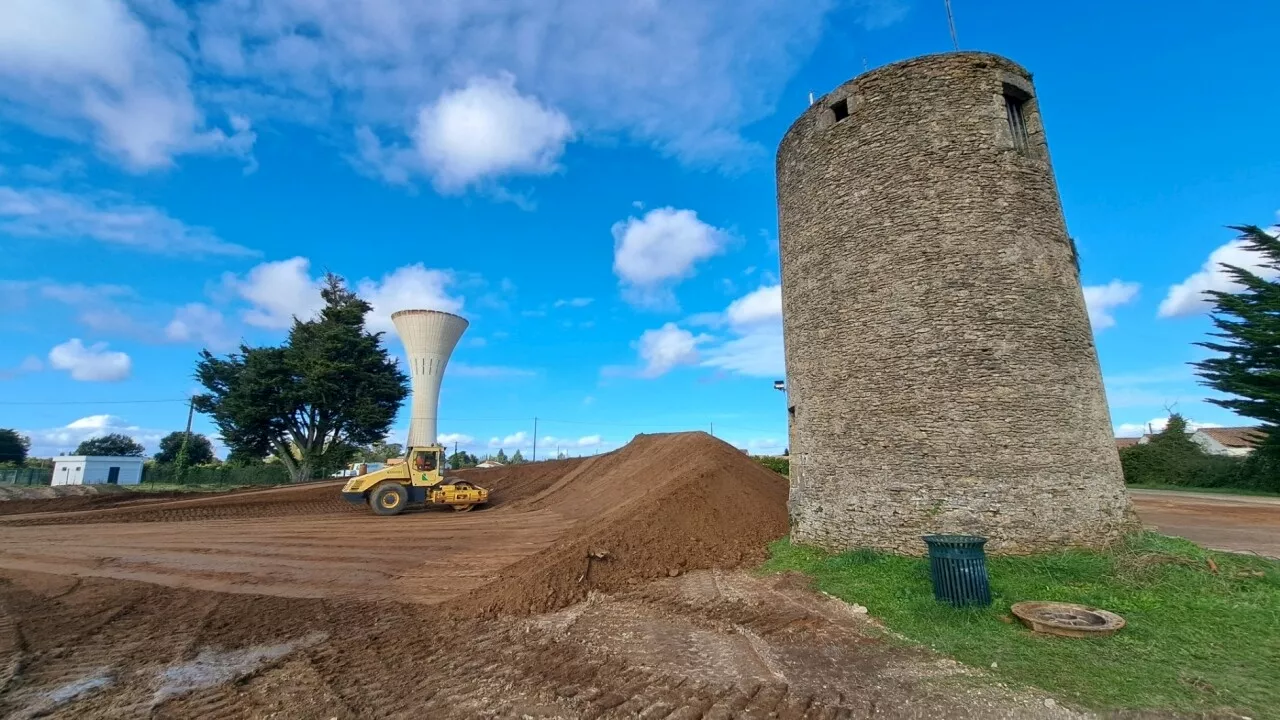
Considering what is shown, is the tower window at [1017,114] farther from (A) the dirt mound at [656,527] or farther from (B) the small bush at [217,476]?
(B) the small bush at [217,476]

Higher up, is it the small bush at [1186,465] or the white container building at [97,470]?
the white container building at [97,470]

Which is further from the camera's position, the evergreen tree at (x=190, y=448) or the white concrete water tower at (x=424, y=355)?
the evergreen tree at (x=190, y=448)

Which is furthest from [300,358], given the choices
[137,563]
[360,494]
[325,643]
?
[325,643]

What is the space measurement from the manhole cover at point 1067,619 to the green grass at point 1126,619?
92mm

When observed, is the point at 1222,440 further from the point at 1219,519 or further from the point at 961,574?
the point at 961,574

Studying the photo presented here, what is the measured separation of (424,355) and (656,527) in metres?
26.5

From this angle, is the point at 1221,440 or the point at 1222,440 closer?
the point at 1221,440

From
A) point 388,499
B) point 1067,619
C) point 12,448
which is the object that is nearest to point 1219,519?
point 1067,619

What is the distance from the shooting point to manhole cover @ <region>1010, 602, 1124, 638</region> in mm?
5535

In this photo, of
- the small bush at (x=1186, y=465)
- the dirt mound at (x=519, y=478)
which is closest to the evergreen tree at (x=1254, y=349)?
the small bush at (x=1186, y=465)

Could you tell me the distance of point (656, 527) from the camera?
434 inches

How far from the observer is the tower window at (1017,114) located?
31.8ft

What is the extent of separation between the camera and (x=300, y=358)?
1432 inches

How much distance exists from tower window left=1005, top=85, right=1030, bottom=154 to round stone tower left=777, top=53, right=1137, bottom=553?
0.04 m
